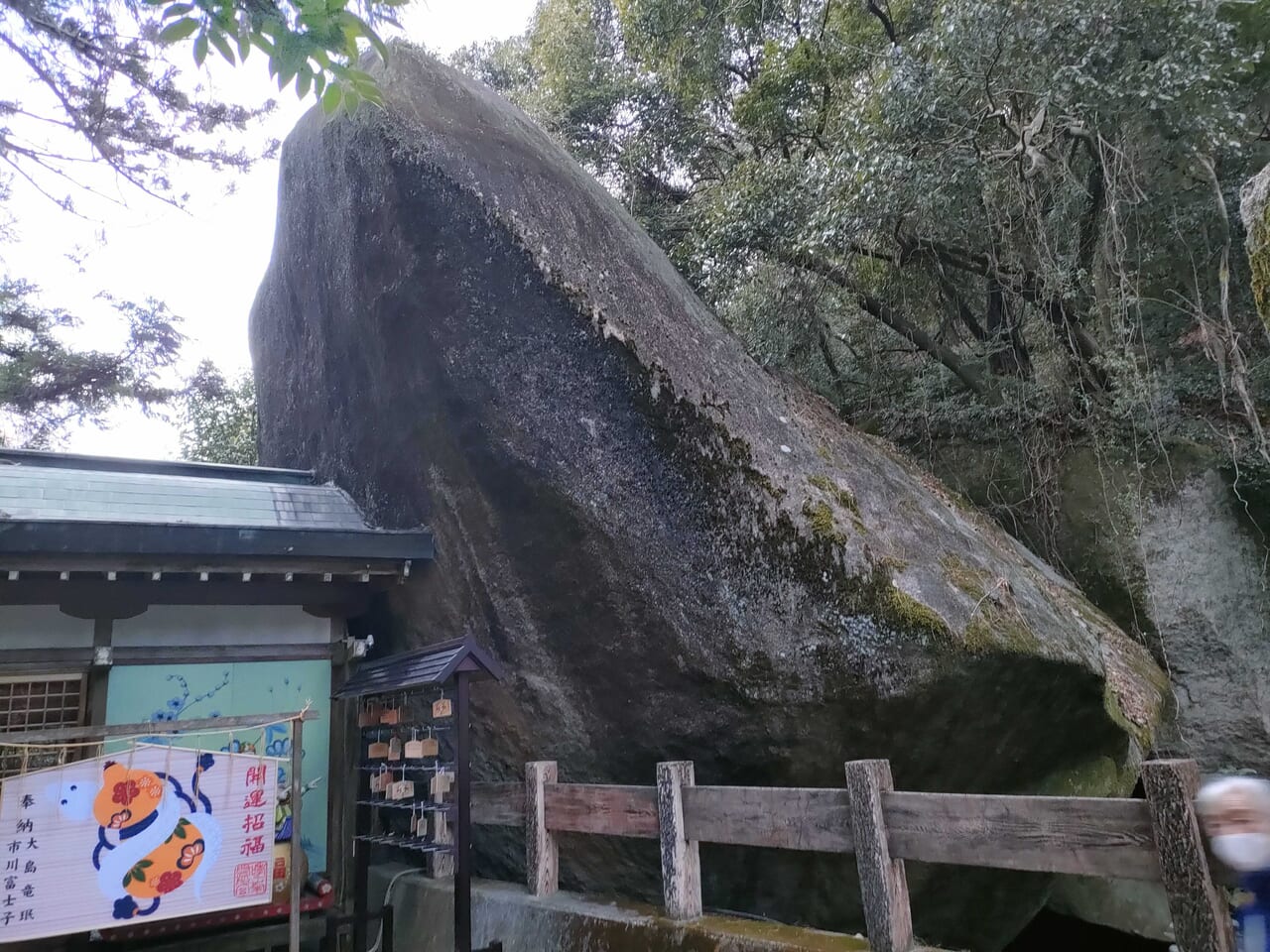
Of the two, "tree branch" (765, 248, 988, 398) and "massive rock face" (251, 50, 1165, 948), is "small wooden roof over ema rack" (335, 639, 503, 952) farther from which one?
"tree branch" (765, 248, 988, 398)

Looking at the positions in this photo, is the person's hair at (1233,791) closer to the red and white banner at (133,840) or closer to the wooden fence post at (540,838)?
the wooden fence post at (540,838)

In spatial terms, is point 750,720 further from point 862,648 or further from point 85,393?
point 85,393

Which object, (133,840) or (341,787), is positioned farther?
(341,787)

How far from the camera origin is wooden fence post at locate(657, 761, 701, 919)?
Answer: 4.25 metres

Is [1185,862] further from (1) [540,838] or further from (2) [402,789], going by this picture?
(2) [402,789]

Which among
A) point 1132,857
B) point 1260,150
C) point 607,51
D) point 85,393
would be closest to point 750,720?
point 1132,857

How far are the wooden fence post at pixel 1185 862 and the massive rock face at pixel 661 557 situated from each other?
1.79 m

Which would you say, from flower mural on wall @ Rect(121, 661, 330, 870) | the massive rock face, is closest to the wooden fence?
the massive rock face

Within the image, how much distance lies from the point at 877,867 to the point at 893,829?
176 millimetres

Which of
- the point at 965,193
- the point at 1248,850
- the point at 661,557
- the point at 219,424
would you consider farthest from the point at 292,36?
the point at 219,424

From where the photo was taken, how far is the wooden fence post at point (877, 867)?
3.44 meters

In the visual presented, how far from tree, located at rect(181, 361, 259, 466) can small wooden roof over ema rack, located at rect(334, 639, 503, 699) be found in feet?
39.2

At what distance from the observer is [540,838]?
16.6ft

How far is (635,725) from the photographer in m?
5.31
